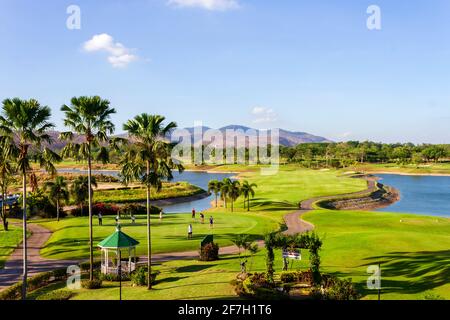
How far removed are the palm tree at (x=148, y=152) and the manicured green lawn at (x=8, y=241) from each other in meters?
17.4

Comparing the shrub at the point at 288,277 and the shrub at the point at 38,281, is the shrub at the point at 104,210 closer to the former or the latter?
the shrub at the point at 38,281

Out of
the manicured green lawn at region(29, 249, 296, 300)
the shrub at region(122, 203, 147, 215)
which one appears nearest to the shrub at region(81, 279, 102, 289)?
the manicured green lawn at region(29, 249, 296, 300)

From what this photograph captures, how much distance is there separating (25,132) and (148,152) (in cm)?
811

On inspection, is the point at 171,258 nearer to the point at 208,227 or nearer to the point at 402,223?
the point at 208,227

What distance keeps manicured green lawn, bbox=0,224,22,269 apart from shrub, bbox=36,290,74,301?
11.4m

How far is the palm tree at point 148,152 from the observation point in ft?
85.5

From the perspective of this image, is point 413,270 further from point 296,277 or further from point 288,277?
point 288,277

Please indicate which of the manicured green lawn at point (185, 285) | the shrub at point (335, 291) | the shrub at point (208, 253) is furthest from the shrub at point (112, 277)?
the shrub at point (335, 291)

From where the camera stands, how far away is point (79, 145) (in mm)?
28453

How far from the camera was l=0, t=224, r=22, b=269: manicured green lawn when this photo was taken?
37.8 meters

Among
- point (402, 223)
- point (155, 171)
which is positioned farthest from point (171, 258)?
point (402, 223)

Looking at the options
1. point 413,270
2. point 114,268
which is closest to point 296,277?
point 413,270
